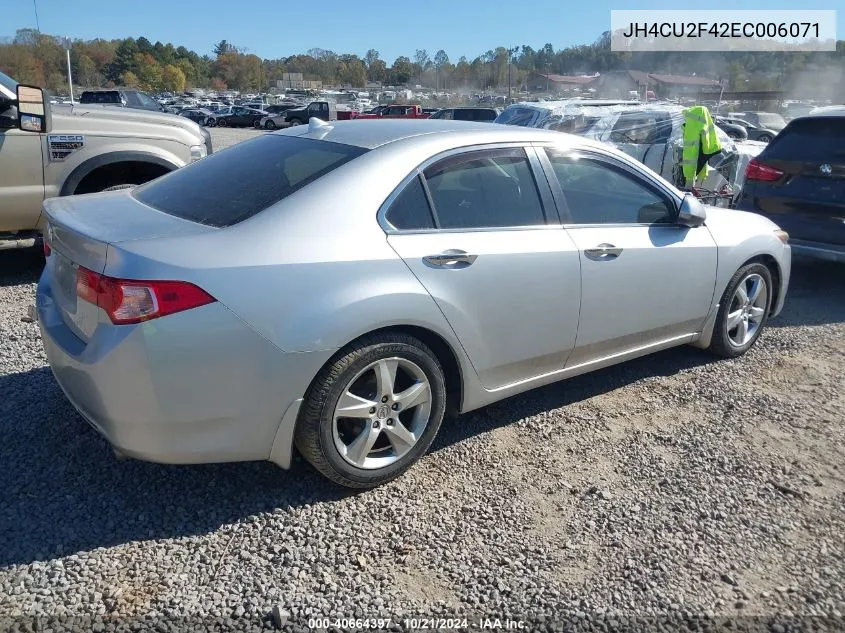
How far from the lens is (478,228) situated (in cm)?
336

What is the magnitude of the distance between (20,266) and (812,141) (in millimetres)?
7426

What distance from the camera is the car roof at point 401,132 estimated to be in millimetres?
3445

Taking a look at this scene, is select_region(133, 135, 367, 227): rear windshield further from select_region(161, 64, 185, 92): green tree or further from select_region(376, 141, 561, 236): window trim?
select_region(161, 64, 185, 92): green tree

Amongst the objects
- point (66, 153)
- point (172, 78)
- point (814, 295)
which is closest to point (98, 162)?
point (66, 153)

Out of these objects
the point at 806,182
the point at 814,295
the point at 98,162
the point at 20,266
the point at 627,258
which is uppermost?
the point at 98,162

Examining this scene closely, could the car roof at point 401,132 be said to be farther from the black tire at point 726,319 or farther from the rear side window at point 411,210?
the black tire at point 726,319

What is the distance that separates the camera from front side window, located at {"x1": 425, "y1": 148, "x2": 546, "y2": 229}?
3.30 m

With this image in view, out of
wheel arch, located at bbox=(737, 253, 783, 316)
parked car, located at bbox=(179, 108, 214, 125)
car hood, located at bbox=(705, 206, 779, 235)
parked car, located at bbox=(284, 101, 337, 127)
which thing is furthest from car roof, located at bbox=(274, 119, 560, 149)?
parked car, located at bbox=(179, 108, 214, 125)

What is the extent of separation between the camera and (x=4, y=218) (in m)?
5.75

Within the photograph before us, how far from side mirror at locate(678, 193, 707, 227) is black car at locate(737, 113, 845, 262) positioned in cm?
273

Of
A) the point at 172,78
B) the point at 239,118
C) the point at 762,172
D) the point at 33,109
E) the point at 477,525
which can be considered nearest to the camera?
the point at 477,525

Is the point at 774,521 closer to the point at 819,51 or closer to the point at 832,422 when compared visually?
the point at 832,422

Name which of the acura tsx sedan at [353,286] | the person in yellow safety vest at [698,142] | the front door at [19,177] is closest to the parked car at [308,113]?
the person in yellow safety vest at [698,142]

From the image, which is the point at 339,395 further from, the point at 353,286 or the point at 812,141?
the point at 812,141
